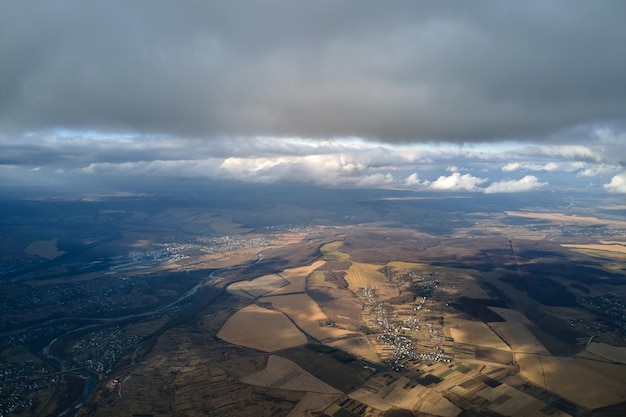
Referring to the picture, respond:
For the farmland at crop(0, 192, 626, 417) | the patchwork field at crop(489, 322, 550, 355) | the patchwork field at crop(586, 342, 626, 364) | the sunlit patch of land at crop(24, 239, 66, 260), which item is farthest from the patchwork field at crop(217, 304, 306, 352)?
the sunlit patch of land at crop(24, 239, 66, 260)

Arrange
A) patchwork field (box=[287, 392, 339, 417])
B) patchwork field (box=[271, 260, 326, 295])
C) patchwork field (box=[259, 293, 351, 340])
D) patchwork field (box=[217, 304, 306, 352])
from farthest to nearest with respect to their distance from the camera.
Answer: patchwork field (box=[271, 260, 326, 295]) < patchwork field (box=[259, 293, 351, 340]) < patchwork field (box=[217, 304, 306, 352]) < patchwork field (box=[287, 392, 339, 417])

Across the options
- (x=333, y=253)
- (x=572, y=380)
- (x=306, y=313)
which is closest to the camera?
(x=572, y=380)

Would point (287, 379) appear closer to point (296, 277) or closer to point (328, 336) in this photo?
point (328, 336)

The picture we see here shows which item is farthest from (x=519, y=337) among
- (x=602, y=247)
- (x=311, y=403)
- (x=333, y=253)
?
(x=602, y=247)

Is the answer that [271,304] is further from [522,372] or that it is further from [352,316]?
[522,372]

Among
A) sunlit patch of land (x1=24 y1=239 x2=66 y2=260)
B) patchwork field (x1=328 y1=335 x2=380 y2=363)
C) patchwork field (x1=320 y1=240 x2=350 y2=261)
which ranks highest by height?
sunlit patch of land (x1=24 y1=239 x2=66 y2=260)

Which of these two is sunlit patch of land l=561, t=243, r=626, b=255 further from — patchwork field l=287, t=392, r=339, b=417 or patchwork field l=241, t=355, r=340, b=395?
patchwork field l=287, t=392, r=339, b=417
